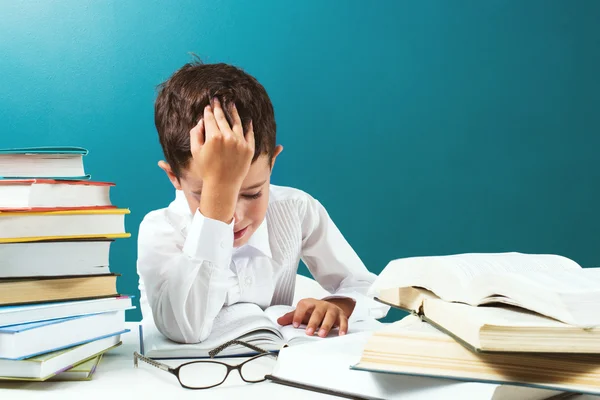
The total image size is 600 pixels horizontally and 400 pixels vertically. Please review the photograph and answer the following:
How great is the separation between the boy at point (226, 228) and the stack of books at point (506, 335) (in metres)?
0.42

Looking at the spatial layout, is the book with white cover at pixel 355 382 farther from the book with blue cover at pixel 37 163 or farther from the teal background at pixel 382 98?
the teal background at pixel 382 98

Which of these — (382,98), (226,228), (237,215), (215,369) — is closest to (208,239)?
(226,228)

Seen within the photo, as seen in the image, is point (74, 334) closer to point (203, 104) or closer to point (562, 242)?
point (203, 104)

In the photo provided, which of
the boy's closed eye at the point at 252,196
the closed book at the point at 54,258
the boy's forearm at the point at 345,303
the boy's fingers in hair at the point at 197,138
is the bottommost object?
the boy's forearm at the point at 345,303

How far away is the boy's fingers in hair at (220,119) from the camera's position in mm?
1043

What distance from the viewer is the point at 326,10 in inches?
105

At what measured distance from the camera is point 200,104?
1.23m

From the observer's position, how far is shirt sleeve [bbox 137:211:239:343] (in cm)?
100

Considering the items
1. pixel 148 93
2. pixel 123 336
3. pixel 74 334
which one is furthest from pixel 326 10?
pixel 74 334

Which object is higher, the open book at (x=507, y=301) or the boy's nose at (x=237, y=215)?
the open book at (x=507, y=301)

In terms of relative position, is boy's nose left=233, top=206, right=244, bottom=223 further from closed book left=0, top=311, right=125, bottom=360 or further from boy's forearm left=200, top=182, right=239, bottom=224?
closed book left=0, top=311, right=125, bottom=360

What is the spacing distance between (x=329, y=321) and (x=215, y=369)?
0.91 feet

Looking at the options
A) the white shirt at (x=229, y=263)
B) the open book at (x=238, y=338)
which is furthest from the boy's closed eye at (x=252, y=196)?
the open book at (x=238, y=338)

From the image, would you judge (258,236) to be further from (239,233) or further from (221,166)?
(221,166)
